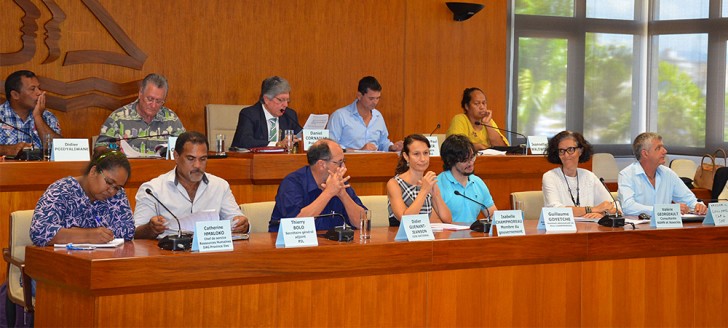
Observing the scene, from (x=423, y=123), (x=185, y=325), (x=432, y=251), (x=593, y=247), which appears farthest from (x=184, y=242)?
(x=423, y=123)

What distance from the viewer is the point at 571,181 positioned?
4.87 metres

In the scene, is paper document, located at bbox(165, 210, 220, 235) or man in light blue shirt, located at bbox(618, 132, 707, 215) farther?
man in light blue shirt, located at bbox(618, 132, 707, 215)

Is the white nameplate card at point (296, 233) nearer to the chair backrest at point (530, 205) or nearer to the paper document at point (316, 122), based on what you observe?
the chair backrest at point (530, 205)

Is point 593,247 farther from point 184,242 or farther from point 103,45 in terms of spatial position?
point 103,45

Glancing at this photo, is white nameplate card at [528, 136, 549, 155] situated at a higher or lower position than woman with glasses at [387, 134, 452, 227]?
higher

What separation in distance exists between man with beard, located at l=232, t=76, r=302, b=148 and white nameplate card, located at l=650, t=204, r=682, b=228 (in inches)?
96.3

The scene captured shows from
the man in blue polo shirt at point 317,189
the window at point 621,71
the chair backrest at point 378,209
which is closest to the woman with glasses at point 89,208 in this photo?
the man in blue polo shirt at point 317,189

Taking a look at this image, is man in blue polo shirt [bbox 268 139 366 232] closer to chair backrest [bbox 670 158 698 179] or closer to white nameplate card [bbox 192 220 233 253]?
white nameplate card [bbox 192 220 233 253]

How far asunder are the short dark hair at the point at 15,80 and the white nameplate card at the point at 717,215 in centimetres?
384

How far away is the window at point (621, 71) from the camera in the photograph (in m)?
8.69

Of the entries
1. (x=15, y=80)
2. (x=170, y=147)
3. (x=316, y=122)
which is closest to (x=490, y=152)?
(x=316, y=122)

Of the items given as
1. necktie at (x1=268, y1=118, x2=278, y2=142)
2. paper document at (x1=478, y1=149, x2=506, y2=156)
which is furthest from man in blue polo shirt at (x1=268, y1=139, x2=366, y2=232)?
paper document at (x1=478, y1=149, x2=506, y2=156)

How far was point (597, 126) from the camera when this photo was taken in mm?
9070

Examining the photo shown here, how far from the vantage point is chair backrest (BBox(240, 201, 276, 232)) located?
411 centimetres
